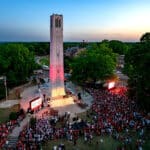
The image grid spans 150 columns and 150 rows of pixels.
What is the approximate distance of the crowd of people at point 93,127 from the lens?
31.0 meters

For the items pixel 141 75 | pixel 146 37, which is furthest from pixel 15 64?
pixel 141 75

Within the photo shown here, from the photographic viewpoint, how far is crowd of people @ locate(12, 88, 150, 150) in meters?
31.0

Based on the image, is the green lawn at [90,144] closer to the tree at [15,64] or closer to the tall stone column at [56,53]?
the tall stone column at [56,53]

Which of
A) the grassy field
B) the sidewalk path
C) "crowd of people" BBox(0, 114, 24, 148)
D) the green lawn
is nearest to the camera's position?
the grassy field

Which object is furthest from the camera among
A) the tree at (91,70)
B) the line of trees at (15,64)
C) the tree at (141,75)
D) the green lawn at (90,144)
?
the line of trees at (15,64)

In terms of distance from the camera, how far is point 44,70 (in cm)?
8831

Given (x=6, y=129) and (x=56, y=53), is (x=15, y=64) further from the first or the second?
(x=6, y=129)

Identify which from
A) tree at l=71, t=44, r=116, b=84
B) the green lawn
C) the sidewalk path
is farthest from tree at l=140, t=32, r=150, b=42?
tree at l=71, t=44, r=116, b=84

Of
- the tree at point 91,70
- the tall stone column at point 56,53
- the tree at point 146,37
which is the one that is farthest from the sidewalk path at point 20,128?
the tree at point 91,70

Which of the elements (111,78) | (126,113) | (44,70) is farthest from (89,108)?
(44,70)

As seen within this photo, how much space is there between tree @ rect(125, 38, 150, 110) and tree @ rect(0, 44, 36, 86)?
88.8 feet

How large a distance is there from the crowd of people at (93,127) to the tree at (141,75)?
1.72 meters

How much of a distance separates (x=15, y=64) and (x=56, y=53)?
763 inches

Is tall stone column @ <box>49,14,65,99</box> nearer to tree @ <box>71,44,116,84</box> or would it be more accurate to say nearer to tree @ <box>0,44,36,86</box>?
tree @ <box>71,44,116,84</box>
